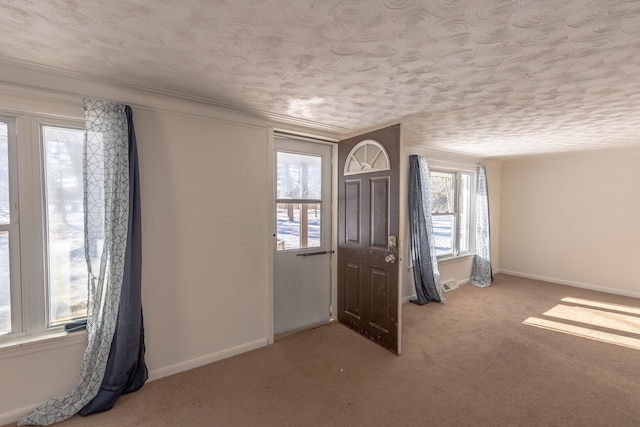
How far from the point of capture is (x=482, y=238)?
4.96 m

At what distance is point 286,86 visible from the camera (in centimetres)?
200

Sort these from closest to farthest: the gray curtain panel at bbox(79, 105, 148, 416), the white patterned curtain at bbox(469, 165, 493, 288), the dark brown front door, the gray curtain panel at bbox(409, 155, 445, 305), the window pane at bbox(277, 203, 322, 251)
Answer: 1. the gray curtain panel at bbox(79, 105, 148, 416)
2. the dark brown front door
3. the window pane at bbox(277, 203, 322, 251)
4. the gray curtain panel at bbox(409, 155, 445, 305)
5. the white patterned curtain at bbox(469, 165, 493, 288)

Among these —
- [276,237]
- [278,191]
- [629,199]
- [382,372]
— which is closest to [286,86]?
[278,191]

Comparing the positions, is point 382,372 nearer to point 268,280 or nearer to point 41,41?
point 268,280

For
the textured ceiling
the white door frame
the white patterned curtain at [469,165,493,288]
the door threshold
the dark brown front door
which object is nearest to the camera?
the textured ceiling

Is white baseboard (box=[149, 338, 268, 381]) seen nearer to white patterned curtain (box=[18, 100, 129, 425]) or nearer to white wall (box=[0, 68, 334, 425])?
white wall (box=[0, 68, 334, 425])

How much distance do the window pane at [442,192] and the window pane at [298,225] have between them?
7.39 ft

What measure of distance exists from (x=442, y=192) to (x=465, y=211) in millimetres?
800

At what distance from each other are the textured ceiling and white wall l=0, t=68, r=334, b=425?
9.4 inches

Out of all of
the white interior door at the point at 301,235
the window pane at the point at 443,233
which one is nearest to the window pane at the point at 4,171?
the white interior door at the point at 301,235

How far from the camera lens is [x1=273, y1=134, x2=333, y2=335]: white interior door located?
3020 millimetres

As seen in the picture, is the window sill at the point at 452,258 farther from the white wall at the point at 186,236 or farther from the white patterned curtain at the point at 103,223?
the white patterned curtain at the point at 103,223

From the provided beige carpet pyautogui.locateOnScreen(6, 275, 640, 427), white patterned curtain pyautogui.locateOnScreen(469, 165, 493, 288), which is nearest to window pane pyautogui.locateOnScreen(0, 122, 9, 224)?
beige carpet pyautogui.locateOnScreen(6, 275, 640, 427)

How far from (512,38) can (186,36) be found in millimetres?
1597
